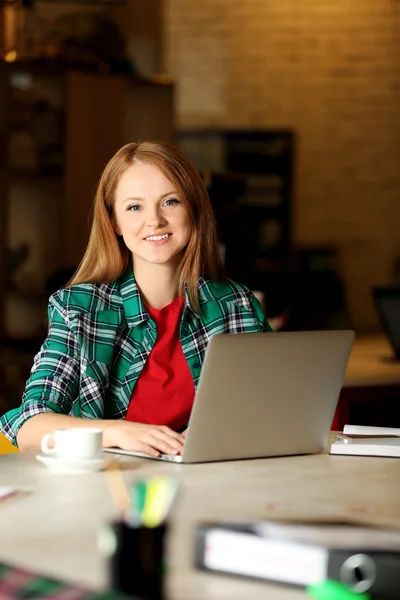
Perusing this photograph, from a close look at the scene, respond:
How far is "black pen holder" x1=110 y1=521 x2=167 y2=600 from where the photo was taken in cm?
103

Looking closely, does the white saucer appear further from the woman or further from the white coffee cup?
the woman

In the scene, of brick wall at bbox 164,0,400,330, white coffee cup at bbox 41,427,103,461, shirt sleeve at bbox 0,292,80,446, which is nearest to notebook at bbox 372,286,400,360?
shirt sleeve at bbox 0,292,80,446

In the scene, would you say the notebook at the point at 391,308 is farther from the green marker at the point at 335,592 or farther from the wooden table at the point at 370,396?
the green marker at the point at 335,592

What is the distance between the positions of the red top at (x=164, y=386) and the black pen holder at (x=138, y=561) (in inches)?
60.6

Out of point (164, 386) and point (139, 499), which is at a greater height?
point (139, 499)

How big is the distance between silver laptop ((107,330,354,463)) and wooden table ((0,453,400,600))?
4 centimetres

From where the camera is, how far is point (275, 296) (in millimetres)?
6410

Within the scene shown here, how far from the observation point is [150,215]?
266 centimetres

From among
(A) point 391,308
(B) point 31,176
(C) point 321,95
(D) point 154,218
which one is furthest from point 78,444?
(C) point 321,95

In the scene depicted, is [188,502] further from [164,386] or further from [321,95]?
[321,95]

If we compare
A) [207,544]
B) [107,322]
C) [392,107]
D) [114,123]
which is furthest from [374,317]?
[207,544]

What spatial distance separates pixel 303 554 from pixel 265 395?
0.95 meters

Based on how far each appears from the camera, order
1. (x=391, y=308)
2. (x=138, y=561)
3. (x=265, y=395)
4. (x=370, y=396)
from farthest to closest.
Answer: (x=391, y=308)
(x=370, y=396)
(x=265, y=395)
(x=138, y=561)

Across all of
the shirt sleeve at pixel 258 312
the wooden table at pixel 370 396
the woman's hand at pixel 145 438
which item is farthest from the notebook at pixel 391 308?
the woman's hand at pixel 145 438
